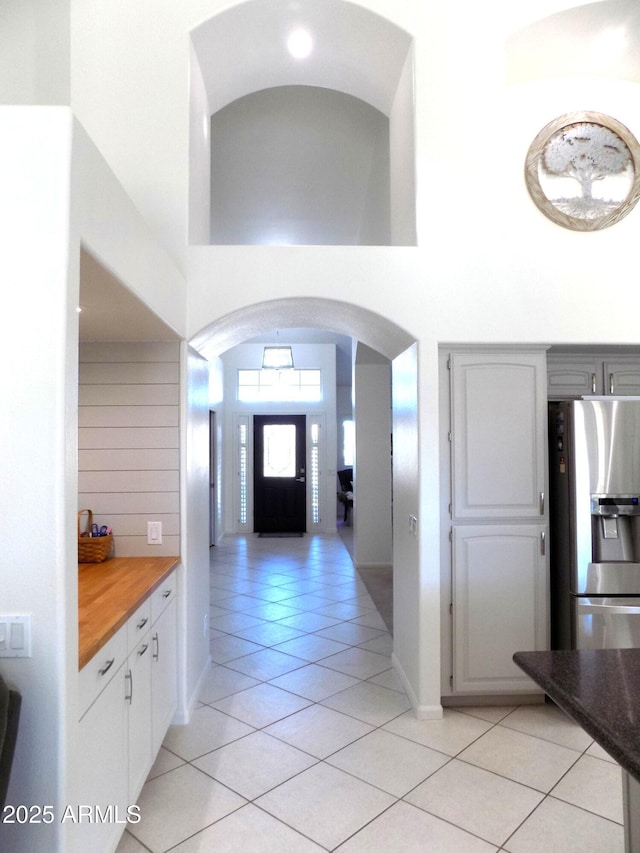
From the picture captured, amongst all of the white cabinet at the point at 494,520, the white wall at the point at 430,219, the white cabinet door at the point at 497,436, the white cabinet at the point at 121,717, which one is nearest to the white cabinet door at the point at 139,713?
the white cabinet at the point at 121,717

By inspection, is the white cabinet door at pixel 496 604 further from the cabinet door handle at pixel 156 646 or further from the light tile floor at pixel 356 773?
the cabinet door handle at pixel 156 646

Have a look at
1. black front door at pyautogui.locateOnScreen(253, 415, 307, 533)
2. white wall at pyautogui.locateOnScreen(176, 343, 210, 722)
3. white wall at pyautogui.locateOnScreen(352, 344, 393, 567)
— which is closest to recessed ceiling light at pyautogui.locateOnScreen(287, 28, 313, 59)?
white wall at pyautogui.locateOnScreen(176, 343, 210, 722)

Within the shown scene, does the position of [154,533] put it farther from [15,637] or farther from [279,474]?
[279,474]

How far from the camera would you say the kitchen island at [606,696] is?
1328 millimetres

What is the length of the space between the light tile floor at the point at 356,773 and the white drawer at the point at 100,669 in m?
0.77

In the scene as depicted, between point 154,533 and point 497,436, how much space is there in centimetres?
200

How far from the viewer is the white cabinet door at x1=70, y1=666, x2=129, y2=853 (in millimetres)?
1688

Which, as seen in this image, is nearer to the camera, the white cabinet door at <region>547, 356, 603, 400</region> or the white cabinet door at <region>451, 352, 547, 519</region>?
the white cabinet door at <region>451, 352, 547, 519</region>

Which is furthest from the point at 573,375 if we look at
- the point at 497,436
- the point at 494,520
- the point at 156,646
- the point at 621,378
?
the point at 156,646

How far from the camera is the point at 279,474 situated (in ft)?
33.6

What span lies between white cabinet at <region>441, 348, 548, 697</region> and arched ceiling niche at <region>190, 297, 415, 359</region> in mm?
498

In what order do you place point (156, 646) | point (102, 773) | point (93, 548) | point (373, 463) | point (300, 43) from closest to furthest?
point (102, 773)
point (156, 646)
point (93, 548)
point (300, 43)
point (373, 463)

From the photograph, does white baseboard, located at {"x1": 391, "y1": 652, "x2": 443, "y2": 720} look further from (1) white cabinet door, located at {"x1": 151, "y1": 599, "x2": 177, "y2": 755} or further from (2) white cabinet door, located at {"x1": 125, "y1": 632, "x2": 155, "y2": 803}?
(2) white cabinet door, located at {"x1": 125, "y1": 632, "x2": 155, "y2": 803}

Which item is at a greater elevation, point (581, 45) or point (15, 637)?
point (581, 45)
